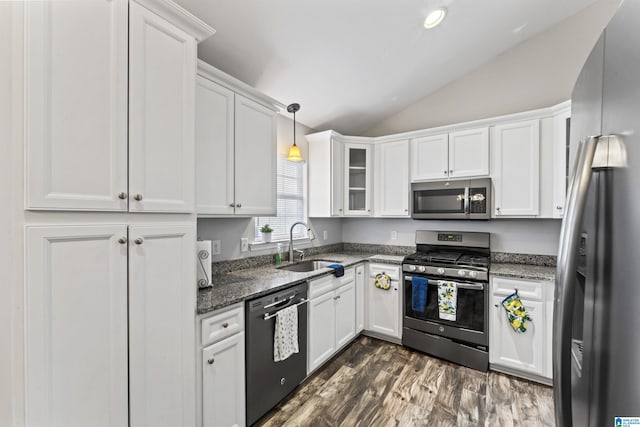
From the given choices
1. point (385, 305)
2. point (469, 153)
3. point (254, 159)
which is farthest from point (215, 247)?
point (469, 153)

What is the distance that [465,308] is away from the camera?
9.06 feet

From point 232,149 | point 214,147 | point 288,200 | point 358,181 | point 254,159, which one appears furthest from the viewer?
point 358,181

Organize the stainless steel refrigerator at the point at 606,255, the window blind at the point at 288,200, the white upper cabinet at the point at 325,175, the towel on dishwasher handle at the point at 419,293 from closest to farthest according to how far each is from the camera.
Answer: the stainless steel refrigerator at the point at 606,255
the towel on dishwasher handle at the point at 419,293
the window blind at the point at 288,200
the white upper cabinet at the point at 325,175

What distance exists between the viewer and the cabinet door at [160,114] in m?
1.27

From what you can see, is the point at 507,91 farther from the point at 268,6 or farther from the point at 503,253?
the point at 268,6

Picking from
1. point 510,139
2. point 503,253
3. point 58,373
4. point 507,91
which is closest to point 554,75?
point 507,91

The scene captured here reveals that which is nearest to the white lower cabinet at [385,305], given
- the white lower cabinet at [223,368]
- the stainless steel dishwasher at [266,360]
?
the stainless steel dishwasher at [266,360]

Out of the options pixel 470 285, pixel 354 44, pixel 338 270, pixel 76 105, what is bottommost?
pixel 470 285

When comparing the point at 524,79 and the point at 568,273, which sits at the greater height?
the point at 524,79

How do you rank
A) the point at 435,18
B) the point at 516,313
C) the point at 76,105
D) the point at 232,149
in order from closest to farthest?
the point at 76,105, the point at 232,149, the point at 435,18, the point at 516,313

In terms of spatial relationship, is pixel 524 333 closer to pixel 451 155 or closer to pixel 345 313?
pixel 345 313

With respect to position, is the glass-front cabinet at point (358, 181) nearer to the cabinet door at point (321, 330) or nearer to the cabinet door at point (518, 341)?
the cabinet door at point (321, 330)

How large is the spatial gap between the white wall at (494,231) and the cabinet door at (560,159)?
39 centimetres

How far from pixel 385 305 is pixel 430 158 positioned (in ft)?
5.79
